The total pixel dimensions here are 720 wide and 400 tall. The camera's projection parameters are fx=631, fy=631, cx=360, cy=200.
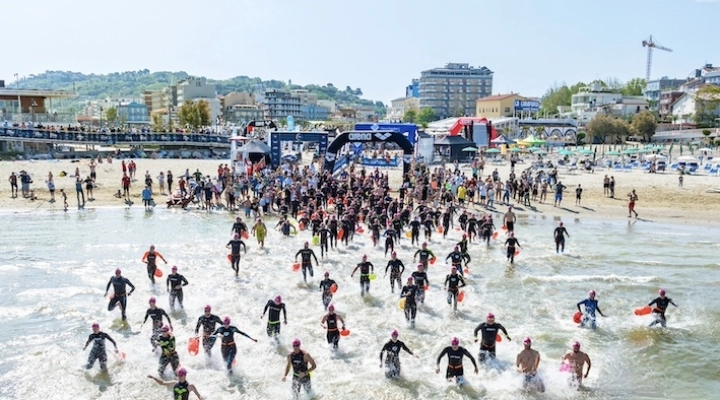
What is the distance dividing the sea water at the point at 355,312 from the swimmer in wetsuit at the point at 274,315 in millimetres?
224

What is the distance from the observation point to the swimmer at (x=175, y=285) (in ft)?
49.8

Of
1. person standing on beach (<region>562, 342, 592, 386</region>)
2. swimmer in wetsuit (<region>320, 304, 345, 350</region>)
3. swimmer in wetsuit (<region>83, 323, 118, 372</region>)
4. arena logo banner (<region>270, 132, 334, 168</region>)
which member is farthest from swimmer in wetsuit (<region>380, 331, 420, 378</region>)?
arena logo banner (<region>270, 132, 334, 168</region>)

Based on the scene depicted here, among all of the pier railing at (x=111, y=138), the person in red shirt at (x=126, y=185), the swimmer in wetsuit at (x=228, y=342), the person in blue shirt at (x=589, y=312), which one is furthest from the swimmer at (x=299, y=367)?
the pier railing at (x=111, y=138)

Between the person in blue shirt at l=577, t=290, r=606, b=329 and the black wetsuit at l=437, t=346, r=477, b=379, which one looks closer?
the black wetsuit at l=437, t=346, r=477, b=379

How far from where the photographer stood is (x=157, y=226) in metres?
25.9

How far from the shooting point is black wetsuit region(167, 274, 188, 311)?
1518cm

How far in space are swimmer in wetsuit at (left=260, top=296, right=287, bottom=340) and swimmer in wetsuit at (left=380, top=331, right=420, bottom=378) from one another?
2615mm

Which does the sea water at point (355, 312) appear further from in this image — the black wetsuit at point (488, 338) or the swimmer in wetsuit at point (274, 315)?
the black wetsuit at point (488, 338)

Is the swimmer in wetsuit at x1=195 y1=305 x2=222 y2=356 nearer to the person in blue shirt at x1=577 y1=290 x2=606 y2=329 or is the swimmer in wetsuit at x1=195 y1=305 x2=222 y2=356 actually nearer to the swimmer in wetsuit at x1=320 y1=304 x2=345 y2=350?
the swimmer in wetsuit at x1=320 y1=304 x2=345 y2=350

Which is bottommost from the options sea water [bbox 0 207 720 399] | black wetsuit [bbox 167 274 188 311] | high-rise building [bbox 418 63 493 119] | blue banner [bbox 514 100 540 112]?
sea water [bbox 0 207 720 399]

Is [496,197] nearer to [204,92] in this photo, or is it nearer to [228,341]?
[228,341]

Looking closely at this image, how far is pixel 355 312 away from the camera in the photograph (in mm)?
15492

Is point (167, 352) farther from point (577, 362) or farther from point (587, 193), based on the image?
point (587, 193)

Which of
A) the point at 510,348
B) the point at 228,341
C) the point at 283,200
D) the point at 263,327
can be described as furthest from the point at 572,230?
the point at 228,341
